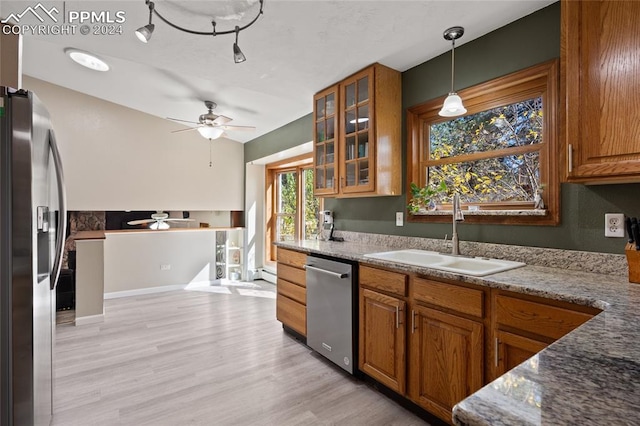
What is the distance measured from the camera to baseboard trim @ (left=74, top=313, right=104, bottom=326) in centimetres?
355

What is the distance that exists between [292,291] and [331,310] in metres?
0.67

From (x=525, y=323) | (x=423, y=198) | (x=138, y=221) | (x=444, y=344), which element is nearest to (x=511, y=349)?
(x=525, y=323)

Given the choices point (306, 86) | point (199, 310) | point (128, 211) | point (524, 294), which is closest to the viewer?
point (524, 294)

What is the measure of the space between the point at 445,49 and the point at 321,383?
262 centimetres

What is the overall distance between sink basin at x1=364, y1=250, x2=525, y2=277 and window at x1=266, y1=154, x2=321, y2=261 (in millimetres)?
2273

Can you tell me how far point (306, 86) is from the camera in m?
3.13

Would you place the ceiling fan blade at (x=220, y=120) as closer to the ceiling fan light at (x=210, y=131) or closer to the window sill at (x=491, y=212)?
the ceiling fan light at (x=210, y=131)

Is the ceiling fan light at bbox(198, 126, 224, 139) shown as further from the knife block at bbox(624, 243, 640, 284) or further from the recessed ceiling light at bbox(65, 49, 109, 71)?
the knife block at bbox(624, 243, 640, 284)

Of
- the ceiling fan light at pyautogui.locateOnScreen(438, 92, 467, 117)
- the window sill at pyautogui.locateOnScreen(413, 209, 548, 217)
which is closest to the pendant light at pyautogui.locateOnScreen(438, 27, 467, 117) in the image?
the ceiling fan light at pyautogui.locateOnScreen(438, 92, 467, 117)

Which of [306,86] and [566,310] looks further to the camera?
[306,86]

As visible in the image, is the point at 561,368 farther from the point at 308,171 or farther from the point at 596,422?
the point at 308,171

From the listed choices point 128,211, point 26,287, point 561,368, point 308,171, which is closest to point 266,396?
point 26,287

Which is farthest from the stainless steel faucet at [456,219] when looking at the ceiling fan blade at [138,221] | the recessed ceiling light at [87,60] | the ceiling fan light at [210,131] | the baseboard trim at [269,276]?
the ceiling fan blade at [138,221]

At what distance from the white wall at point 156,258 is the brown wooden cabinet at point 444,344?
4192mm
